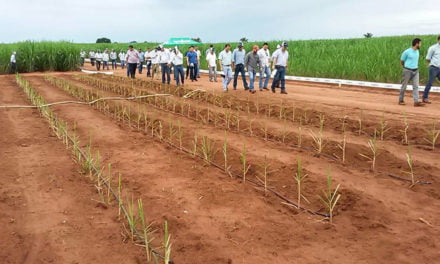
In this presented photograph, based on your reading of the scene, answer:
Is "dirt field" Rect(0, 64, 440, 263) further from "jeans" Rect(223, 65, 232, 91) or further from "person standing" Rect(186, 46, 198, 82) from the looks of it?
"person standing" Rect(186, 46, 198, 82)

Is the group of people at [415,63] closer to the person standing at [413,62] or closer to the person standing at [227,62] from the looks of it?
the person standing at [413,62]

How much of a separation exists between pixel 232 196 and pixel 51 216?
160cm

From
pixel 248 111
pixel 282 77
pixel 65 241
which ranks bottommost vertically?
pixel 65 241

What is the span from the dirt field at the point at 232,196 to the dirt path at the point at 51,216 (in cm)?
1

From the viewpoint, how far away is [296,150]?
16.0ft

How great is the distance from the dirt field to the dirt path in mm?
11

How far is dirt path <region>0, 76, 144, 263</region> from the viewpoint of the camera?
8.49ft

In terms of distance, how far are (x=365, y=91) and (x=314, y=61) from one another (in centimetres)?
524

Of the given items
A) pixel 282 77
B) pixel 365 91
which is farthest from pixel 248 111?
pixel 365 91

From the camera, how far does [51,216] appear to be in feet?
10.3

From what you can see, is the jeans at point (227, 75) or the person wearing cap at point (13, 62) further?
the person wearing cap at point (13, 62)

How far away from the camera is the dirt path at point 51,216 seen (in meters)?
2.59

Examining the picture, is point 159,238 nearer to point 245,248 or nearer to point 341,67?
point 245,248

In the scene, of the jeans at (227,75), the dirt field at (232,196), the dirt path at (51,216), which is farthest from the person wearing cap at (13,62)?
the dirt path at (51,216)
